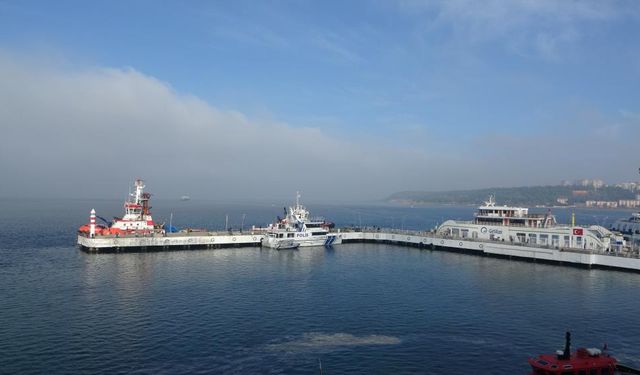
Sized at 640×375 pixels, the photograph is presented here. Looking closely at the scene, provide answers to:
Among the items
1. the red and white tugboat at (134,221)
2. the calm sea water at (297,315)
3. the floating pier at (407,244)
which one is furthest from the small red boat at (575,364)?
the red and white tugboat at (134,221)

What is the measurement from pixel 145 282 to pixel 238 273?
46.3 feet

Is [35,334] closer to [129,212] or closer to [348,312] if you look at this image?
[348,312]

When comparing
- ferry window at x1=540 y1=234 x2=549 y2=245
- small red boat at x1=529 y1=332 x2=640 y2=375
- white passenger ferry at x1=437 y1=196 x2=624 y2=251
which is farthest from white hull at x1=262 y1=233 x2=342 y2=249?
small red boat at x1=529 y1=332 x2=640 y2=375

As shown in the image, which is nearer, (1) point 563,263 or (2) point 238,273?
(2) point 238,273

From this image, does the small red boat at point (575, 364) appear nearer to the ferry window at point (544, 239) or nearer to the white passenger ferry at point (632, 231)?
the ferry window at point (544, 239)

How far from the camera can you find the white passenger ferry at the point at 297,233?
108 m

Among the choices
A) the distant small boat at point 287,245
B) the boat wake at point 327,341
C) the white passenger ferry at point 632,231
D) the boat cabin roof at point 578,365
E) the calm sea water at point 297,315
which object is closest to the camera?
the boat cabin roof at point 578,365

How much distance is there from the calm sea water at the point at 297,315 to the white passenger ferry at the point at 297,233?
863 inches

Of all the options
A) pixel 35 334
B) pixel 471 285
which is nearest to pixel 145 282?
pixel 35 334

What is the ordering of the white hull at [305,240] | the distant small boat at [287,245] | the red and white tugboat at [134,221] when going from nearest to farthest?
the red and white tugboat at [134,221] → the distant small boat at [287,245] → the white hull at [305,240]

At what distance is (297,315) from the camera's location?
50.9m

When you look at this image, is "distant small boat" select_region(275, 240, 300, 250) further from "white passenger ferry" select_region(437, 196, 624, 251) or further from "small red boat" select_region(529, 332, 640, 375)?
"small red boat" select_region(529, 332, 640, 375)

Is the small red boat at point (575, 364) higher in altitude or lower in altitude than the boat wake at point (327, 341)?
higher

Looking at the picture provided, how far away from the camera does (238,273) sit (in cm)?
7462
